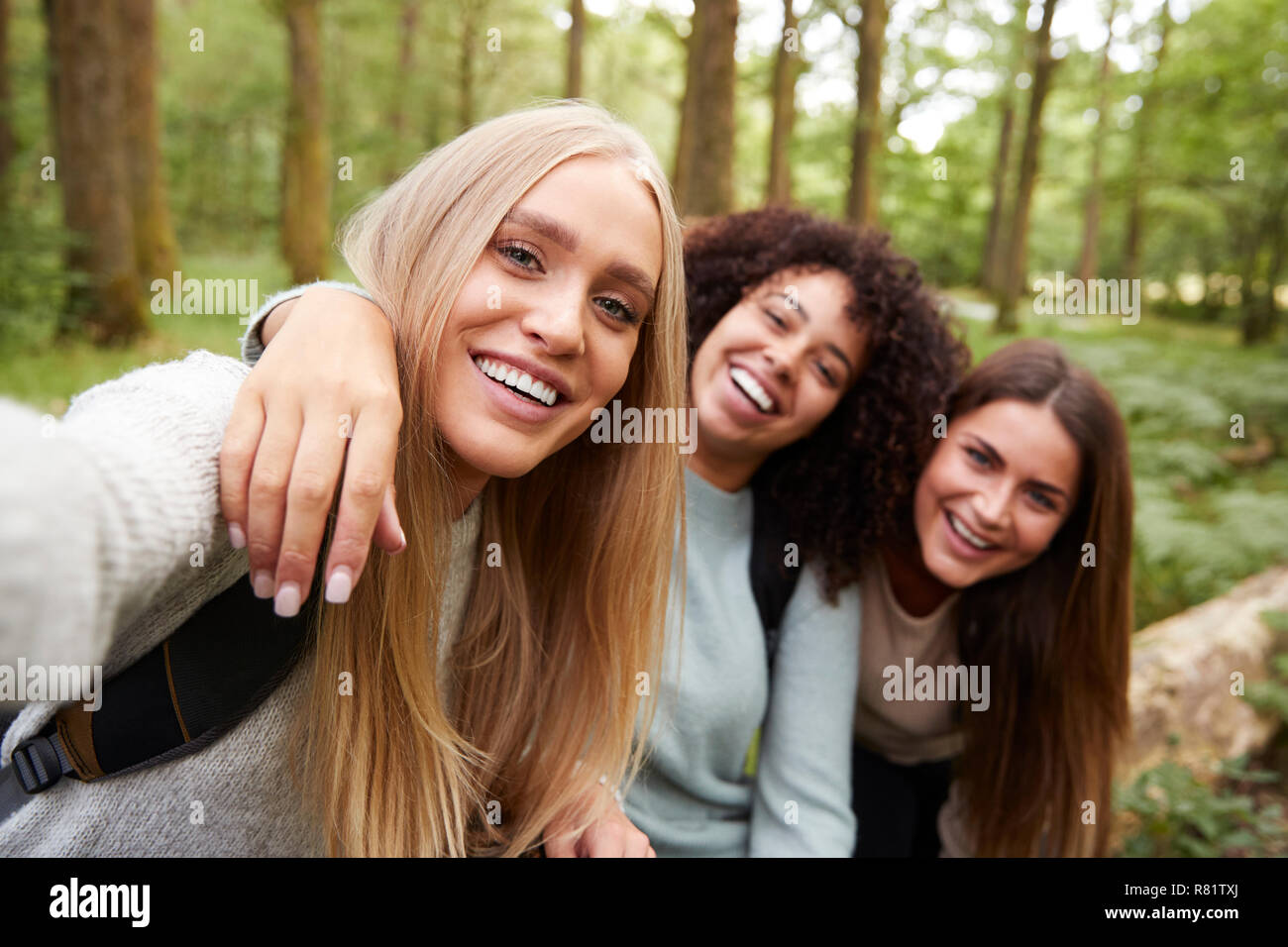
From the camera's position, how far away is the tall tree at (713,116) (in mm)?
5129

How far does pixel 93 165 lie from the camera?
246 inches

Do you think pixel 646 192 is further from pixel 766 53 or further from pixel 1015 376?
pixel 766 53

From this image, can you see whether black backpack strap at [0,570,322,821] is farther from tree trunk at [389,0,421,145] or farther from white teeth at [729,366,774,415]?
tree trunk at [389,0,421,145]

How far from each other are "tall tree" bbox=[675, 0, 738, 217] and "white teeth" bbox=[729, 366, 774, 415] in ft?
11.1

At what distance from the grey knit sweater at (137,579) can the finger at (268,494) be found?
0.05 metres

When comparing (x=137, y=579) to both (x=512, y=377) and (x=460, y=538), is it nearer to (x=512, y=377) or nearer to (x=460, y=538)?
(x=512, y=377)

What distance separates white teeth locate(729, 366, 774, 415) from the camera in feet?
7.02

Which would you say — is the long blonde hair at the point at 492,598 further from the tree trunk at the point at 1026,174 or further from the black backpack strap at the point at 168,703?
the tree trunk at the point at 1026,174

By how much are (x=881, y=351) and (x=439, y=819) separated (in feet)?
5.69

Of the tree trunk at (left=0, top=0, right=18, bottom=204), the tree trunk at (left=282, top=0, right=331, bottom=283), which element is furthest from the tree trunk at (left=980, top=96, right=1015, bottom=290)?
the tree trunk at (left=0, top=0, right=18, bottom=204)

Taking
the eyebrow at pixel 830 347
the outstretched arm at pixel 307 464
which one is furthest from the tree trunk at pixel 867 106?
the outstretched arm at pixel 307 464

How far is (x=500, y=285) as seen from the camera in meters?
1.28

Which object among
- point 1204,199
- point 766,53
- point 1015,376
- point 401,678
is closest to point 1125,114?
point 1204,199

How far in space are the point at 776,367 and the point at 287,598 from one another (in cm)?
150
